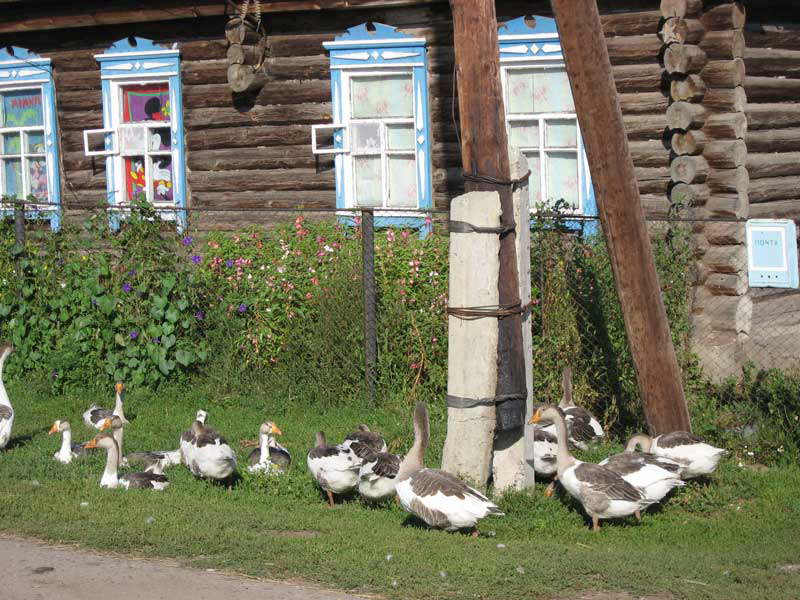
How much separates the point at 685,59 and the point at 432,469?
598 centimetres

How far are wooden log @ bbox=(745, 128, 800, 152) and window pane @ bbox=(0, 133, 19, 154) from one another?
32.1 feet

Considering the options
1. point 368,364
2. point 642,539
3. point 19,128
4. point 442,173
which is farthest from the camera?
point 19,128

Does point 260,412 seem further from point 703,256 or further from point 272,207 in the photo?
point 703,256

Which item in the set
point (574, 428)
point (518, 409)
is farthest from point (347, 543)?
point (574, 428)

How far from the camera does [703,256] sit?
11805 mm

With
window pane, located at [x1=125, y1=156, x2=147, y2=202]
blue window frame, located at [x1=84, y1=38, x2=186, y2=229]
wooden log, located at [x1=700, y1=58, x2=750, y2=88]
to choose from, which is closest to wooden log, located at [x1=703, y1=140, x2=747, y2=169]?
wooden log, located at [x1=700, y1=58, x2=750, y2=88]

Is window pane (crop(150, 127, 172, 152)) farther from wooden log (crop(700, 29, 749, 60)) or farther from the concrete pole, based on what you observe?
the concrete pole

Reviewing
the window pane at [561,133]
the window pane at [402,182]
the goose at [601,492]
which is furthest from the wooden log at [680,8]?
the goose at [601,492]

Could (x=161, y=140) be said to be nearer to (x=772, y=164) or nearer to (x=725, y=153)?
(x=725, y=153)

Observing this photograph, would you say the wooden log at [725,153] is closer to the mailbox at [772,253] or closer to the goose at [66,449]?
the mailbox at [772,253]

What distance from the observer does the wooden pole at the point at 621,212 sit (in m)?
8.46

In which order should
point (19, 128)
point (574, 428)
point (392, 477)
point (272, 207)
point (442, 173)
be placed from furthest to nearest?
point (19, 128), point (272, 207), point (442, 173), point (574, 428), point (392, 477)

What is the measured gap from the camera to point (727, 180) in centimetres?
1166

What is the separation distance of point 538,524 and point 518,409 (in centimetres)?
82
